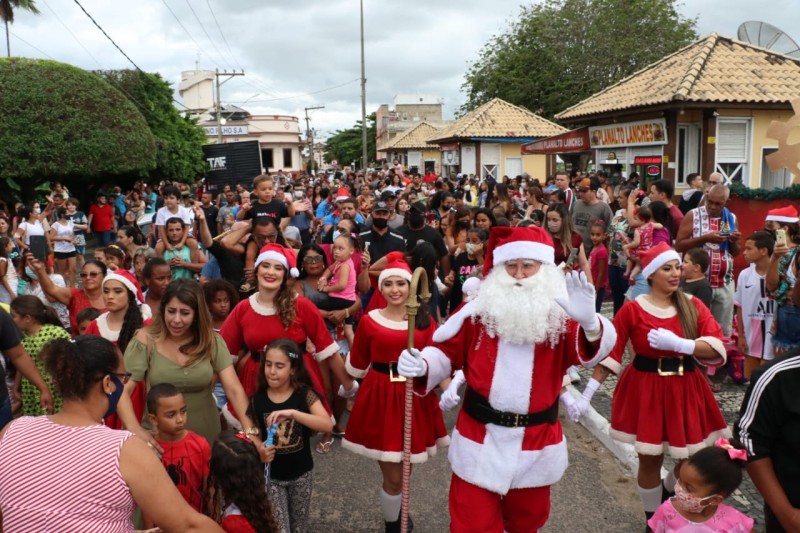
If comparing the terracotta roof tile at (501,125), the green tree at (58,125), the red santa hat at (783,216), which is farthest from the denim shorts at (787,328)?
the terracotta roof tile at (501,125)

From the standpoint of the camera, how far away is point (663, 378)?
13.9 feet

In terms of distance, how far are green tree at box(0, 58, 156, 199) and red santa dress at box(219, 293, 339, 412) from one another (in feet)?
53.1

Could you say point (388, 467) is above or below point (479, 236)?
below

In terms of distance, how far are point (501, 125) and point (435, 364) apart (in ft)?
86.1

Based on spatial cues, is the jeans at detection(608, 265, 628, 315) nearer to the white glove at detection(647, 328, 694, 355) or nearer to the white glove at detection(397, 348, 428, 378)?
the white glove at detection(647, 328, 694, 355)

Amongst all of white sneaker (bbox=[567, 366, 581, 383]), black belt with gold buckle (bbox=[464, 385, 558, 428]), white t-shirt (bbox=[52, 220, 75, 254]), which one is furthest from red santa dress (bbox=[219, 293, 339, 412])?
white t-shirt (bbox=[52, 220, 75, 254])

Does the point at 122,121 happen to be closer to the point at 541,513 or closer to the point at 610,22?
the point at 541,513

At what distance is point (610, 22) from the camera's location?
3062cm

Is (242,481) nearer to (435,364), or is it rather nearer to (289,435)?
(289,435)

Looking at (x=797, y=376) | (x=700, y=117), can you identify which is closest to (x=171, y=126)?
(x=700, y=117)

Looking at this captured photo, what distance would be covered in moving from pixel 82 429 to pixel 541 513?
7.42 ft

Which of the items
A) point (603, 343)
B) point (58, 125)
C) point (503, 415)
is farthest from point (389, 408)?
point (58, 125)

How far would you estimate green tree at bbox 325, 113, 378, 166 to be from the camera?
80.0 m

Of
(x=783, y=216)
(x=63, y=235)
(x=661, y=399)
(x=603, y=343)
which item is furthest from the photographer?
(x=63, y=235)
